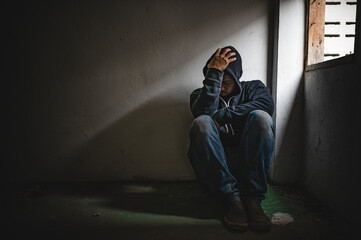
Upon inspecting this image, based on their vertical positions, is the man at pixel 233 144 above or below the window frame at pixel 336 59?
below

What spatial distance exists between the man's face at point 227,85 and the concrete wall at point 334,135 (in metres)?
0.68

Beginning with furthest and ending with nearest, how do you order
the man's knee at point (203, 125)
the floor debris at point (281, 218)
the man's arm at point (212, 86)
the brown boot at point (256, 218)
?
the man's arm at point (212, 86) → the man's knee at point (203, 125) → the floor debris at point (281, 218) → the brown boot at point (256, 218)

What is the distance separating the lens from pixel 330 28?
235 cm

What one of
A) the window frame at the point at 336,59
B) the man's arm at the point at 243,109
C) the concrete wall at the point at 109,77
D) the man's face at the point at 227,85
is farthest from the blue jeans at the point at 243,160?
the concrete wall at the point at 109,77

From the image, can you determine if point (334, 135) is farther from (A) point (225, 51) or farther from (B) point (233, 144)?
(A) point (225, 51)

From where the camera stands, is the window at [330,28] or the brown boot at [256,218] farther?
the window at [330,28]

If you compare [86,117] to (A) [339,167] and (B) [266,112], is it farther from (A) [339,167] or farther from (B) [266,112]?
(A) [339,167]

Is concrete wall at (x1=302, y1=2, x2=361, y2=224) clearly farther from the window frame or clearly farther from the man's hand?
the man's hand

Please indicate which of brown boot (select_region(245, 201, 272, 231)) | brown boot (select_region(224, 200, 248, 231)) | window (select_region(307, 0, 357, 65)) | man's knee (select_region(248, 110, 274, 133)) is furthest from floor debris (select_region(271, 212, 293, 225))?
window (select_region(307, 0, 357, 65))

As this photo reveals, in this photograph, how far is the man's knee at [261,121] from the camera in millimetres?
1517

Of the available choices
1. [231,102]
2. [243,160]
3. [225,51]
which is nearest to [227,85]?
[231,102]

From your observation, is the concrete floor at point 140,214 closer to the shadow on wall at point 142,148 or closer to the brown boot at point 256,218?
Answer: the brown boot at point 256,218

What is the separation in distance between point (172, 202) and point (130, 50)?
1.42 metres

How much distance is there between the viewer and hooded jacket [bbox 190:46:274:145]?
1673 mm
